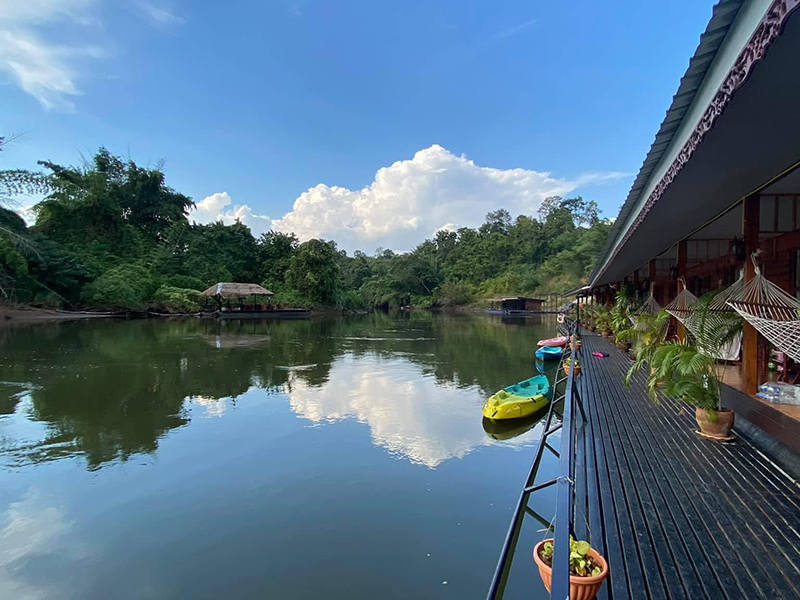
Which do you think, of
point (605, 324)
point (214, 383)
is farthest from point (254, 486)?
point (605, 324)

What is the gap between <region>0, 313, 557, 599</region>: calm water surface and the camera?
3309 millimetres

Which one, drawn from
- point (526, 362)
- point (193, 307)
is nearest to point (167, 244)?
point (193, 307)

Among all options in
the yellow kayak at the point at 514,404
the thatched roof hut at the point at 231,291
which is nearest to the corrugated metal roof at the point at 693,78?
the yellow kayak at the point at 514,404

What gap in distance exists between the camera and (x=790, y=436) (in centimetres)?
310

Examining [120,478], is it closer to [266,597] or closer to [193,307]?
[266,597]

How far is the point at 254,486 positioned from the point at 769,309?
4932 mm

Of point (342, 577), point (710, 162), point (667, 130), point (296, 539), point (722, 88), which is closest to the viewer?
point (722, 88)

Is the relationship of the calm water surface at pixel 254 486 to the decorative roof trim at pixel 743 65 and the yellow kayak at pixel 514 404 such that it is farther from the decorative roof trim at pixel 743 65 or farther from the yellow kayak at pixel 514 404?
the decorative roof trim at pixel 743 65

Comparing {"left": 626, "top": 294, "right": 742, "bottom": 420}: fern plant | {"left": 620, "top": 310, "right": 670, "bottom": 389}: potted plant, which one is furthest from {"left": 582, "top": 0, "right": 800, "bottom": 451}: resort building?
{"left": 620, "top": 310, "right": 670, "bottom": 389}: potted plant

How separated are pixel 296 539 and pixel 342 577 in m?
0.66

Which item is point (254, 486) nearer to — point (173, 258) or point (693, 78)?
point (693, 78)

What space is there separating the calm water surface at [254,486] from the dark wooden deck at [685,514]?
3.07ft

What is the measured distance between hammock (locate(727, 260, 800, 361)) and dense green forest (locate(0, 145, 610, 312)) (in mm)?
28737

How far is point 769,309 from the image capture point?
3.42 m
